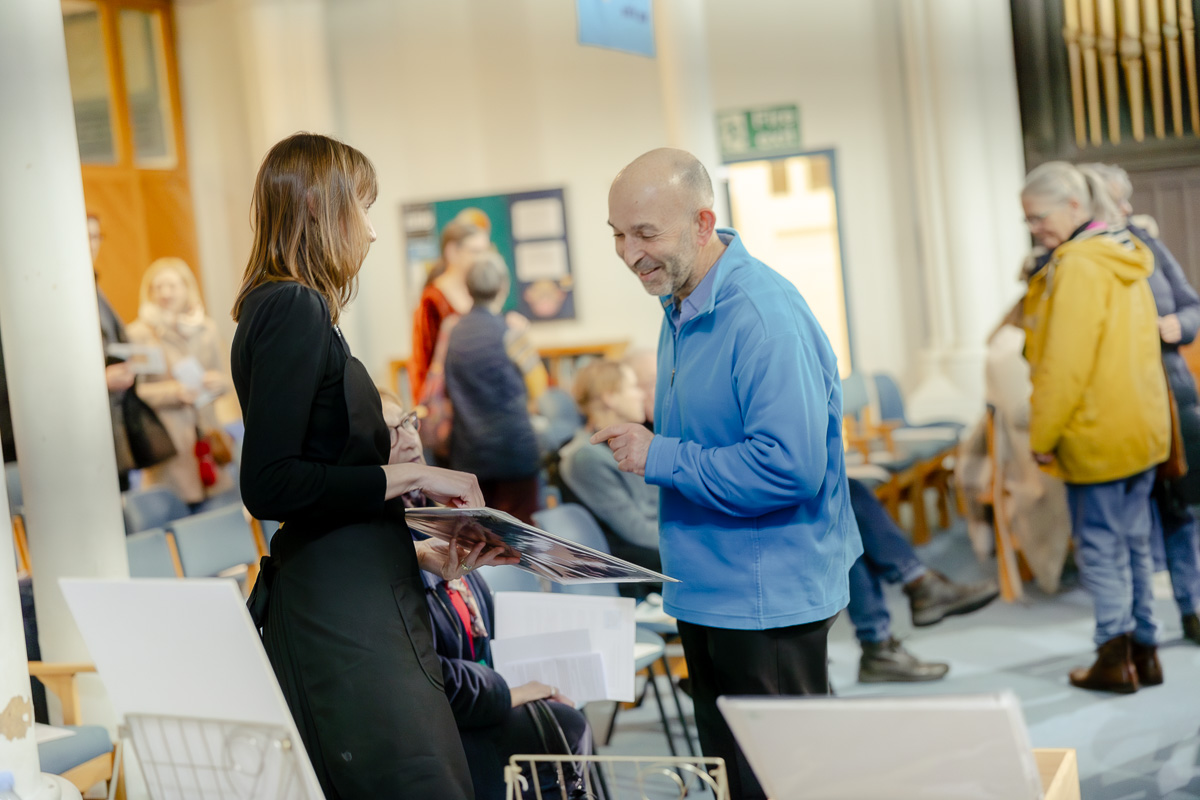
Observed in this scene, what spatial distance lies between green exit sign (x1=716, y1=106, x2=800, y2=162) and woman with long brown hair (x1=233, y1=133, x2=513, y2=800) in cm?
672

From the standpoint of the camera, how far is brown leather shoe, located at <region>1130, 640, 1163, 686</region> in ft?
12.6

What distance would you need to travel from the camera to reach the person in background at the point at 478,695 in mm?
2252

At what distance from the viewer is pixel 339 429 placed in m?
1.71

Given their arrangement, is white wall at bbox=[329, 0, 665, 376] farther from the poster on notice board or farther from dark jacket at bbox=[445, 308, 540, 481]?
dark jacket at bbox=[445, 308, 540, 481]

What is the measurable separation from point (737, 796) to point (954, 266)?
5.95m

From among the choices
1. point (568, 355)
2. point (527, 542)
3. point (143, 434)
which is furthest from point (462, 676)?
point (568, 355)

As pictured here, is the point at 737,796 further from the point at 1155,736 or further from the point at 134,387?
the point at 134,387

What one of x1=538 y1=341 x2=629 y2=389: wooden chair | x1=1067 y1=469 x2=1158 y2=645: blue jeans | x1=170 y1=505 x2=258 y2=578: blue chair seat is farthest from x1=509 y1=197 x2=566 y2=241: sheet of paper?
x1=1067 y1=469 x2=1158 y2=645: blue jeans

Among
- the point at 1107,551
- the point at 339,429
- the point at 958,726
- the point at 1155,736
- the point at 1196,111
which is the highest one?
the point at 1196,111

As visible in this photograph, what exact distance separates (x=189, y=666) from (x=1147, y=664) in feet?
10.8

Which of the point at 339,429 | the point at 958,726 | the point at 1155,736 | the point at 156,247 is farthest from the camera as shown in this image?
the point at 156,247

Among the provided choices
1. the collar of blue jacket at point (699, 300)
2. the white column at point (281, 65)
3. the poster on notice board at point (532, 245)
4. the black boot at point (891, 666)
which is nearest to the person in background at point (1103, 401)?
the black boot at point (891, 666)

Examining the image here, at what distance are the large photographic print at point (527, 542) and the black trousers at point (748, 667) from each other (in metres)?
0.17

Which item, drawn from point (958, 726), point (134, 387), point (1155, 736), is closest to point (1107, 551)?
point (1155, 736)
